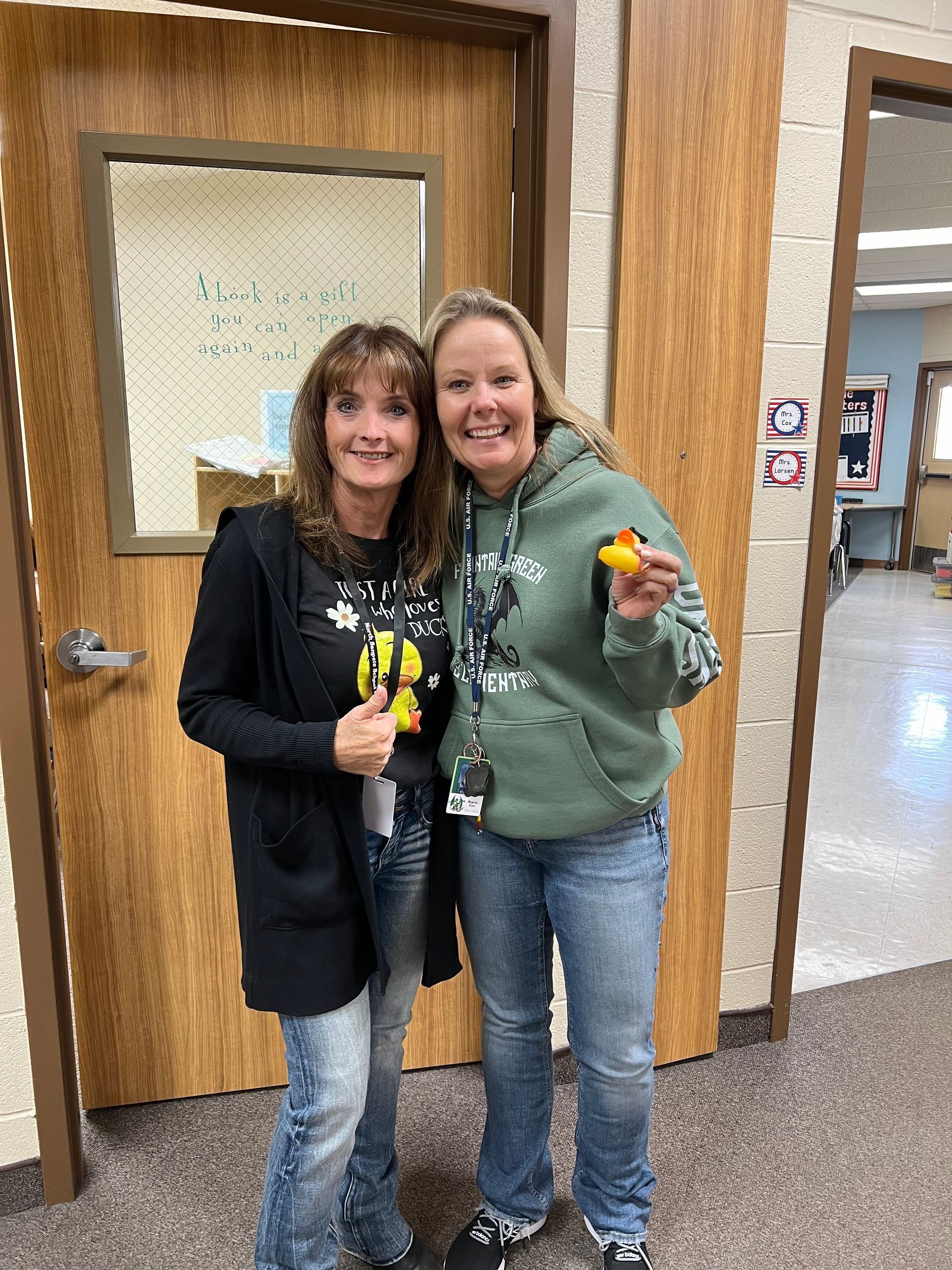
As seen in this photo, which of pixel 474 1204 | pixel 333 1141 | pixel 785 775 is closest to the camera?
pixel 333 1141

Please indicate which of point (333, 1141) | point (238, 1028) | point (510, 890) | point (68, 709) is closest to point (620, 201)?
point (510, 890)

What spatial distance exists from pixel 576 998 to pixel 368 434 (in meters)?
0.94

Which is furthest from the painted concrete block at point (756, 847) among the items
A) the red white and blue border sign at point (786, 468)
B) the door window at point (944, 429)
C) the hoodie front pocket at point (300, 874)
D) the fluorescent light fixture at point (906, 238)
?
the door window at point (944, 429)

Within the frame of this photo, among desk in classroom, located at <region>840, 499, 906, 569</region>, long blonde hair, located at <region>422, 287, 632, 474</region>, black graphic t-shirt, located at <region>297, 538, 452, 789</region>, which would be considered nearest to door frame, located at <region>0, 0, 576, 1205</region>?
long blonde hair, located at <region>422, 287, 632, 474</region>

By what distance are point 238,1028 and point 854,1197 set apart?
1.31m

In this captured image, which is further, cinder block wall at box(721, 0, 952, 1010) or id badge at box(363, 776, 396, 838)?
cinder block wall at box(721, 0, 952, 1010)

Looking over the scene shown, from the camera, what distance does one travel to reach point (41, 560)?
1.71 m

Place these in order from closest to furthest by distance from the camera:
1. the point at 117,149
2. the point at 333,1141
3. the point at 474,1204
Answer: the point at 333,1141 → the point at 117,149 → the point at 474,1204

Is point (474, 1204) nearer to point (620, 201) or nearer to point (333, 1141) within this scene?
point (333, 1141)

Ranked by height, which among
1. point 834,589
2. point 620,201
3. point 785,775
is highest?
point 620,201

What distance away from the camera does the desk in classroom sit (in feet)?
34.2

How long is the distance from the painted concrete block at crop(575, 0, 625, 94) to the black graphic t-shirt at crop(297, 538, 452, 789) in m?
1.05

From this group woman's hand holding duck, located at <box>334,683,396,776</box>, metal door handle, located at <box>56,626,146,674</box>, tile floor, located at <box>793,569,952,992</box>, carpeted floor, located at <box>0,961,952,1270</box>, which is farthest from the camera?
tile floor, located at <box>793,569,952,992</box>

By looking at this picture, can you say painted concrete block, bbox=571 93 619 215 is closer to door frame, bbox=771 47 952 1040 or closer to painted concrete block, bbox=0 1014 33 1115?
door frame, bbox=771 47 952 1040
